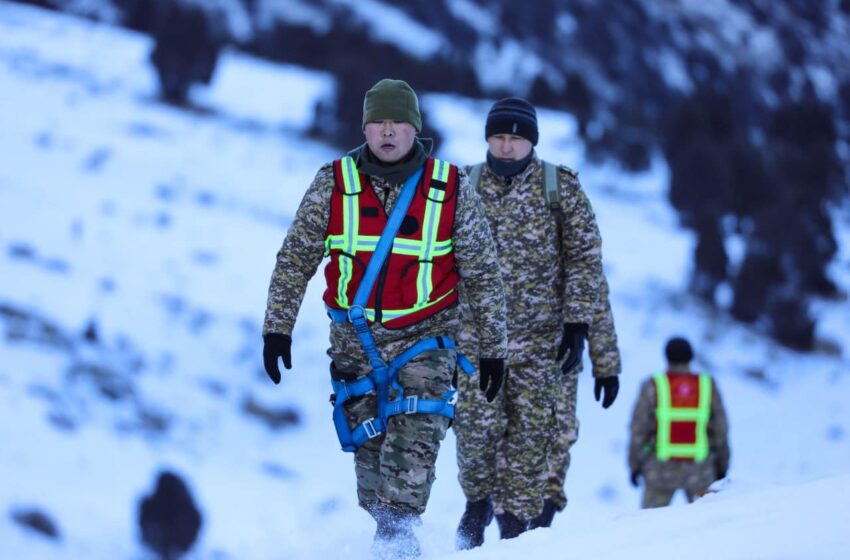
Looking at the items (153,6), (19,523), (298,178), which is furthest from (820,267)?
(153,6)

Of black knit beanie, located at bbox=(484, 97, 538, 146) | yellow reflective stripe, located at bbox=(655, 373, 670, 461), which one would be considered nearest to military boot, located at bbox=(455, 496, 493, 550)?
black knit beanie, located at bbox=(484, 97, 538, 146)

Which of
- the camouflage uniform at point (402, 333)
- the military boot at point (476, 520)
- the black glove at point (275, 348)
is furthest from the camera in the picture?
the military boot at point (476, 520)

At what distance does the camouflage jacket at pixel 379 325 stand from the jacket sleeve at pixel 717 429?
130 inches

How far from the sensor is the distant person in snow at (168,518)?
14.0 m

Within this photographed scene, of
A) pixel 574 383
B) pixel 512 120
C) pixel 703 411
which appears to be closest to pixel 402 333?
pixel 512 120

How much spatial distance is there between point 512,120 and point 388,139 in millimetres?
1150

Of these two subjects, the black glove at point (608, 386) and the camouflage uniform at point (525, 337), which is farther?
the black glove at point (608, 386)

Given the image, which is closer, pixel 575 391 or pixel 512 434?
pixel 512 434

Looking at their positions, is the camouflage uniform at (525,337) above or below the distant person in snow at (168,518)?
below

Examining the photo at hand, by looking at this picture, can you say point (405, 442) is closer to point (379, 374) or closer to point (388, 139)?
point (379, 374)

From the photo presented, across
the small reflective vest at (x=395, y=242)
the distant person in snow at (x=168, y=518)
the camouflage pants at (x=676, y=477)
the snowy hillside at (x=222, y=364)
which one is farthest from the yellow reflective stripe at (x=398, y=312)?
the distant person in snow at (x=168, y=518)

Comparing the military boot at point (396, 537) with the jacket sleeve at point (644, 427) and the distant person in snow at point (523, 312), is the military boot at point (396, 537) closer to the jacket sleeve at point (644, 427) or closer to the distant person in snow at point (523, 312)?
the distant person in snow at point (523, 312)

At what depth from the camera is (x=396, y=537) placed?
412cm

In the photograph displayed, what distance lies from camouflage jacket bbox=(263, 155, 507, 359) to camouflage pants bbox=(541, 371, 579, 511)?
112 centimetres
